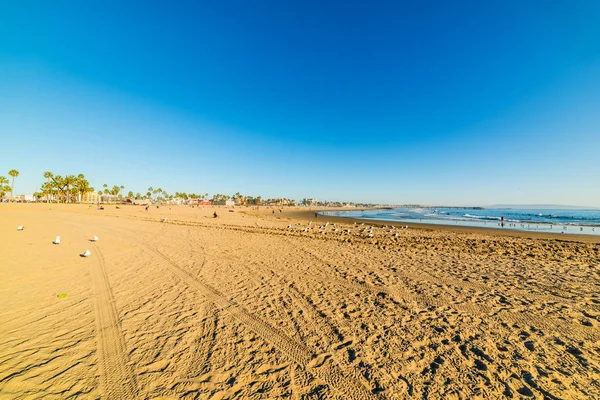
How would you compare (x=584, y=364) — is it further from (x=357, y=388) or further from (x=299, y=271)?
(x=299, y=271)

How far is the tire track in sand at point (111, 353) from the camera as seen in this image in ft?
11.2

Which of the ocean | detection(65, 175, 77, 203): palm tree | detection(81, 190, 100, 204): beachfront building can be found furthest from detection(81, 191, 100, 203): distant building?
the ocean

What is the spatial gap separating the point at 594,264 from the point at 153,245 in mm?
24494

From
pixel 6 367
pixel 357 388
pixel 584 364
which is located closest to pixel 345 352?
pixel 357 388

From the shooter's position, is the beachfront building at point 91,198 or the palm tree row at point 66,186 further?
the beachfront building at point 91,198

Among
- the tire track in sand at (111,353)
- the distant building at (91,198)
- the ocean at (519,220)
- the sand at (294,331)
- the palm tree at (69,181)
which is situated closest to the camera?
the tire track in sand at (111,353)

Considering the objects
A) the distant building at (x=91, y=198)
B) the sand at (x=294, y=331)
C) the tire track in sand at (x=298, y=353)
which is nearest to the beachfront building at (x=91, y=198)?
the distant building at (x=91, y=198)

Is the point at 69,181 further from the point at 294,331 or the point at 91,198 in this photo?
the point at 294,331

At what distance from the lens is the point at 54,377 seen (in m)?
3.59

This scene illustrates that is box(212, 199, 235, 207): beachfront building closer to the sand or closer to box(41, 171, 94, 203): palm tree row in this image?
box(41, 171, 94, 203): palm tree row

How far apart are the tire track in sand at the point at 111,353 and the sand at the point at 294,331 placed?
0.02 meters

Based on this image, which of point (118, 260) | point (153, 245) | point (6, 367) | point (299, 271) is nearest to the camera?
point (6, 367)

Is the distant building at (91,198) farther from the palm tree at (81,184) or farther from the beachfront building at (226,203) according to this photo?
the beachfront building at (226,203)

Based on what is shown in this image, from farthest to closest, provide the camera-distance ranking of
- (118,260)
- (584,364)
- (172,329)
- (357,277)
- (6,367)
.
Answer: (118,260) < (357,277) < (172,329) < (584,364) < (6,367)
